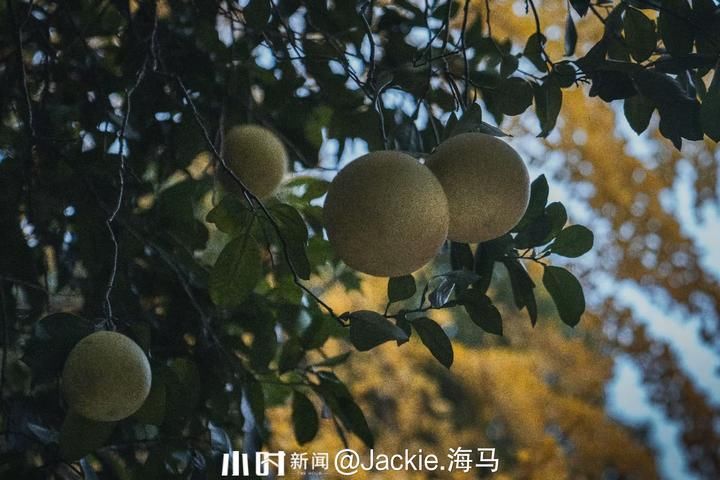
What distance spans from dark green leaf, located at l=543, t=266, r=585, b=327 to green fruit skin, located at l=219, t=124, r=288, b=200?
357 millimetres

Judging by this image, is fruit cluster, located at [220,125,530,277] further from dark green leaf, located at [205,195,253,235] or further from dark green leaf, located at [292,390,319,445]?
dark green leaf, located at [292,390,319,445]

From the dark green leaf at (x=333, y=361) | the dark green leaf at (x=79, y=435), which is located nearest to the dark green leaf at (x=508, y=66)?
the dark green leaf at (x=333, y=361)

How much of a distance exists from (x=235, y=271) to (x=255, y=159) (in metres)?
0.21

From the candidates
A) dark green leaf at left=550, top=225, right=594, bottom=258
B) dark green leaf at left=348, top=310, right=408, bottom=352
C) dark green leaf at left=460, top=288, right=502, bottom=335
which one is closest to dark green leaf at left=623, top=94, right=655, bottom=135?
dark green leaf at left=550, top=225, right=594, bottom=258

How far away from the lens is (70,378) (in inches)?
27.6

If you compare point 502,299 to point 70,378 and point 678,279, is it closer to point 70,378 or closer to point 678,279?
point 678,279

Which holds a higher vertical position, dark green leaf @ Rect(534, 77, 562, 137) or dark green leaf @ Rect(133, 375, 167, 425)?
dark green leaf @ Rect(534, 77, 562, 137)

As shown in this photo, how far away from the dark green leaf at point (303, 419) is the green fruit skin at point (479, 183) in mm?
438

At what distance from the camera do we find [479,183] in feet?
2.21

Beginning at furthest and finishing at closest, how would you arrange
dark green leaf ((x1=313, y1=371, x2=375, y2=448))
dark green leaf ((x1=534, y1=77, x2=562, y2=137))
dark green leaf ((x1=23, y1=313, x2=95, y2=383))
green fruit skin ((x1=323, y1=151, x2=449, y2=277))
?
dark green leaf ((x1=313, y1=371, x2=375, y2=448)), dark green leaf ((x1=534, y1=77, x2=562, y2=137)), dark green leaf ((x1=23, y1=313, x2=95, y2=383)), green fruit skin ((x1=323, y1=151, x2=449, y2=277))

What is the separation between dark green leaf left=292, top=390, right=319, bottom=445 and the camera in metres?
1.04

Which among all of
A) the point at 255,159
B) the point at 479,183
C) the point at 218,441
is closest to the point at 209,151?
the point at 255,159

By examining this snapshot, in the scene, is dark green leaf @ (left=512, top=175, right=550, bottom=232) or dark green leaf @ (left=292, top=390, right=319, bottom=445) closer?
dark green leaf @ (left=512, top=175, right=550, bottom=232)

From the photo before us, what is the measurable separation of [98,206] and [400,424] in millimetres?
2489
